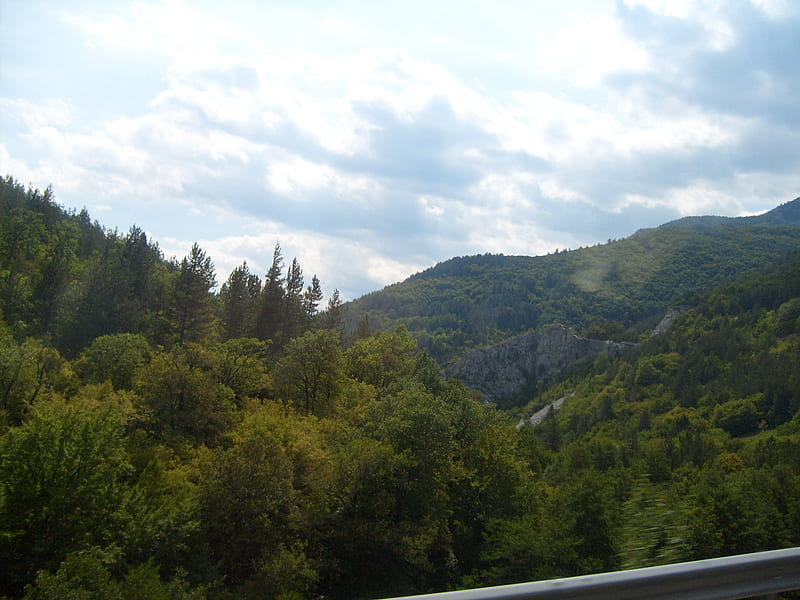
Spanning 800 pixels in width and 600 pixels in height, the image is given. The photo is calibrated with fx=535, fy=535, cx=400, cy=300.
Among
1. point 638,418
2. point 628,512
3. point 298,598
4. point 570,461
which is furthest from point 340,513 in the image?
point 638,418

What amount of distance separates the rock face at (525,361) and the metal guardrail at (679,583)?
6383 inches

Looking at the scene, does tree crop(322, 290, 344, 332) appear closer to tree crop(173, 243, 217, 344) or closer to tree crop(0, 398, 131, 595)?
tree crop(173, 243, 217, 344)

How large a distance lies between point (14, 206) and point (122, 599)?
138 meters

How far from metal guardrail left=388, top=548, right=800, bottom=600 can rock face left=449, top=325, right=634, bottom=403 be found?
162121 millimetres

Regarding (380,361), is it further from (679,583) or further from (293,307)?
(679,583)

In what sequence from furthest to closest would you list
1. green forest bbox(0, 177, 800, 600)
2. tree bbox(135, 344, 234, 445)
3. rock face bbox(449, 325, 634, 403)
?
rock face bbox(449, 325, 634, 403)
tree bbox(135, 344, 234, 445)
green forest bbox(0, 177, 800, 600)

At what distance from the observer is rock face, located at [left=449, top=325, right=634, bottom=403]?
552 feet

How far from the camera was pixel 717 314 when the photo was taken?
15200 cm

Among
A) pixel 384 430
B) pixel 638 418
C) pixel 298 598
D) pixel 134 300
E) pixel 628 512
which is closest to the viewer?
pixel 628 512

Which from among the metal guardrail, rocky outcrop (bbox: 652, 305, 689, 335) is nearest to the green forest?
the metal guardrail

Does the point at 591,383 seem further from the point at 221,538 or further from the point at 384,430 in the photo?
the point at 221,538

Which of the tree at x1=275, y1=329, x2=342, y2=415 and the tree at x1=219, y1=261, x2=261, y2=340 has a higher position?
the tree at x1=219, y1=261, x2=261, y2=340

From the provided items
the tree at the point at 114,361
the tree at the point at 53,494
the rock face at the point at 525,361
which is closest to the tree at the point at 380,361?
the tree at the point at 114,361

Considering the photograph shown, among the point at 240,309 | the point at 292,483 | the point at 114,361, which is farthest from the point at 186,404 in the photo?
the point at 240,309
